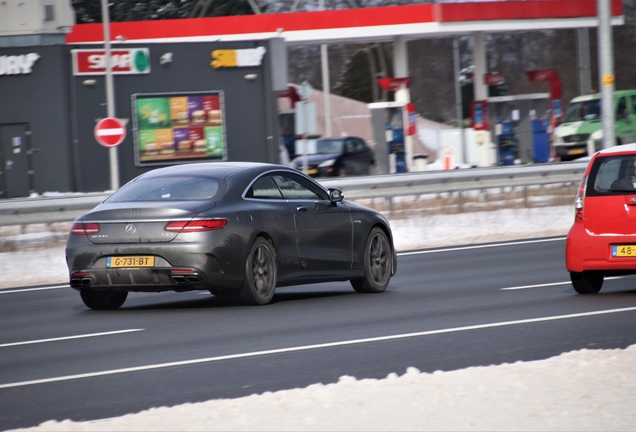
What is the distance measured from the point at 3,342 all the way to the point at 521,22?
3588cm

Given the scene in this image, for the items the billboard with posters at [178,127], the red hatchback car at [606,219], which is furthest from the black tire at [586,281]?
the billboard with posters at [178,127]

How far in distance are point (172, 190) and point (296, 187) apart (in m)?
1.56

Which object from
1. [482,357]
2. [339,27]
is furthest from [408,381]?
→ [339,27]

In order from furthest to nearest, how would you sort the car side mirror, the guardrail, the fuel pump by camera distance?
the fuel pump, the guardrail, the car side mirror

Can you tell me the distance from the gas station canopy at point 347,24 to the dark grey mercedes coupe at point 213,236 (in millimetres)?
28058

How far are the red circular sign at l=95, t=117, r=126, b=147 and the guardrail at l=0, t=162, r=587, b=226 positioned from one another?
241 cm

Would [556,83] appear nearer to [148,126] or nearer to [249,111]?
[249,111]

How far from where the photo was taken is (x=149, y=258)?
10492mm

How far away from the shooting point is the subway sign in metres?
35.9

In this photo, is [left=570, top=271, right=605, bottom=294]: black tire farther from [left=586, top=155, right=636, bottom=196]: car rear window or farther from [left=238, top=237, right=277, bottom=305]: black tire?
[left=238, top=237, right=277, bottom=305]: black tire

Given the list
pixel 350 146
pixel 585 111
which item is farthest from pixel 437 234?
pixel 585 111

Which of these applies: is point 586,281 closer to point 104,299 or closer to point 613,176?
point 613,176

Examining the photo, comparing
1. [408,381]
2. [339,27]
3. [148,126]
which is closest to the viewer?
[408,381]

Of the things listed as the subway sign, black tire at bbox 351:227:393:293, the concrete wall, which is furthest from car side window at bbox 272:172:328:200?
the subway sign
